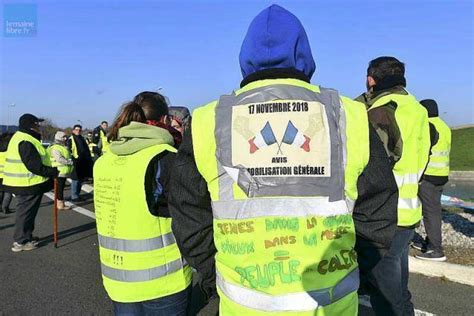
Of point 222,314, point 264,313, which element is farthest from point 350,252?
point 222,314

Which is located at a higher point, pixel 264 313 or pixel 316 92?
pixel 316 92

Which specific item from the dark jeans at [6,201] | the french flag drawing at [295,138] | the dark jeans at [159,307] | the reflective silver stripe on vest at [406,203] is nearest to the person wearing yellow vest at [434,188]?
the reflective silver stripe on vest at [406,203]

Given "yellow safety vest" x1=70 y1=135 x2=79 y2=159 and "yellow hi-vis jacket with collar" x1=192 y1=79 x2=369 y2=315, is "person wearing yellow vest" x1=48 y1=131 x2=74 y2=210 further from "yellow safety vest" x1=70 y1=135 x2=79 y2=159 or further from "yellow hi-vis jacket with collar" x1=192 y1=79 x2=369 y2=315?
"yellow hi-vis jacket with collar" x1=192 y1=79 x2=369 y2=315

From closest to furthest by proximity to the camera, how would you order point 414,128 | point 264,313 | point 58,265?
point 264,313
point 414,128
point 58,265

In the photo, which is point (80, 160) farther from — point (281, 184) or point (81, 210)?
point (281, 184)

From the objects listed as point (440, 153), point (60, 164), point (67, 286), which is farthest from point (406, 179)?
point (60, 164)

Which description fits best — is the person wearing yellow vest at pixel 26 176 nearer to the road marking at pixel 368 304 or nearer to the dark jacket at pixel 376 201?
the road marking at pixel 368 304

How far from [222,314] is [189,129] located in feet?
2.45

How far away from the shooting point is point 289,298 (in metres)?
1.54

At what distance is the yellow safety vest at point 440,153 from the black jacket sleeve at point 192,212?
15.7 ft

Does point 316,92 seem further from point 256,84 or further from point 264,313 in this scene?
point 264,313

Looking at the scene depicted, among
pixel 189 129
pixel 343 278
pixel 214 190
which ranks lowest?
pixel 343 278

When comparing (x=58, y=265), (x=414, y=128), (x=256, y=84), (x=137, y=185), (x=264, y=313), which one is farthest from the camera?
(x=58, y=265)

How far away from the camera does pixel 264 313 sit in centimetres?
155
